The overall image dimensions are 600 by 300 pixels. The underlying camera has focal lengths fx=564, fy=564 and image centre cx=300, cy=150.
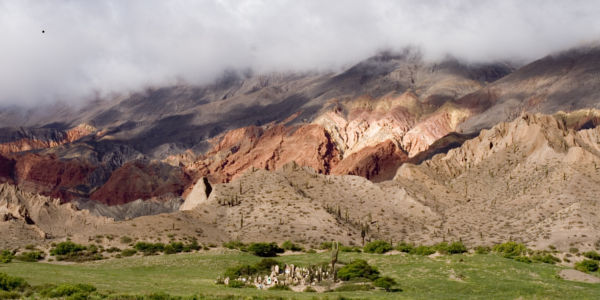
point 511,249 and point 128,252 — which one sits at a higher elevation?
point 128,252

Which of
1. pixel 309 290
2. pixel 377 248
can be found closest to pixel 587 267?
pixel 377 248

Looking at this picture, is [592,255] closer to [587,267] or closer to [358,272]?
[587,267]

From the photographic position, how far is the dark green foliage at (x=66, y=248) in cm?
6606

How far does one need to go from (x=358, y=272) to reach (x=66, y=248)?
39.7 m

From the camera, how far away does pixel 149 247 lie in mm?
71812

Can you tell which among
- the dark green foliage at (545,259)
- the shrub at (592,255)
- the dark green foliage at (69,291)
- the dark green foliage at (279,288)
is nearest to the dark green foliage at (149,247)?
the dark green foliage at (279,288)

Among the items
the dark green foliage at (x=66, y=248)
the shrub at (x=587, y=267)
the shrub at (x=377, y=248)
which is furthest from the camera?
the shrub at (x=377, y=248)

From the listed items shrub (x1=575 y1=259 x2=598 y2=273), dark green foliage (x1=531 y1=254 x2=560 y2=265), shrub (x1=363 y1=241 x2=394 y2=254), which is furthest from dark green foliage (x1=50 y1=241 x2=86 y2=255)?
shrub (x1=575 y1=259 x2=598 y2=273)

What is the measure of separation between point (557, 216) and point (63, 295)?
80178 millimetres

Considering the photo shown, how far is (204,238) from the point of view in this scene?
8669 centimetres

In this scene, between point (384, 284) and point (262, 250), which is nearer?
point (384, 284)

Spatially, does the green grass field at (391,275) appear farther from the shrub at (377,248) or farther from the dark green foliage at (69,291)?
the shrub at (377,248)

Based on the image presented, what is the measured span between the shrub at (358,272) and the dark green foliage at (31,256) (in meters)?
37.3

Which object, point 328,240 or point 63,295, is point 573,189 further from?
point 63,295
